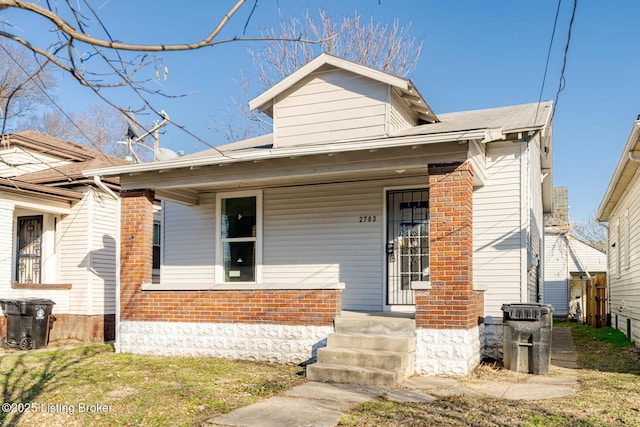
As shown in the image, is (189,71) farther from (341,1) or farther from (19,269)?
(19,269)

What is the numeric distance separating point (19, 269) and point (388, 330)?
9.01 meters

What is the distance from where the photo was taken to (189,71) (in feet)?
14.6

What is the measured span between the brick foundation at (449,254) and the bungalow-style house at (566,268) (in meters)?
16.9

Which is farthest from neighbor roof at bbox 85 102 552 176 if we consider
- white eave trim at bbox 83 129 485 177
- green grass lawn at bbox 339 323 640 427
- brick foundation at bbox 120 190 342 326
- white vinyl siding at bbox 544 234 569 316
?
white vinyl siding at bbox 544 234 569 316

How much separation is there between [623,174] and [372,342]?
677 cm

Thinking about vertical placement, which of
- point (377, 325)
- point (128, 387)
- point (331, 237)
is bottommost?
point (128, 387)

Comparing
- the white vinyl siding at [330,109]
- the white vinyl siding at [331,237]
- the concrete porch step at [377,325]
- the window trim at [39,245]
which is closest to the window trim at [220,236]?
the white vinyl siding at [331,237]

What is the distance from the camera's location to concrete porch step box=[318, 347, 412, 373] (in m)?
6.96

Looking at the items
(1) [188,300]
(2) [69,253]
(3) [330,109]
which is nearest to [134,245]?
(1) [188,300]

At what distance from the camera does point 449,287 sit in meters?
7.52

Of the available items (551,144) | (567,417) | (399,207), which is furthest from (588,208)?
(567,417)

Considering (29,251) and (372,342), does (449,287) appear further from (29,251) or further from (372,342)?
(29,251)

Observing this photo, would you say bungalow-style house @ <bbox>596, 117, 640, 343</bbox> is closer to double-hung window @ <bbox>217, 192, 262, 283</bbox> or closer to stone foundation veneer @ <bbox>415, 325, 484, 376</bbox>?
stone foundation veneer @ <bbox>415, 325, 484, 376</bbox>

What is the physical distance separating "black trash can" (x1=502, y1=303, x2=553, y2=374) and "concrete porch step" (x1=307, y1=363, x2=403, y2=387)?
1.88m
